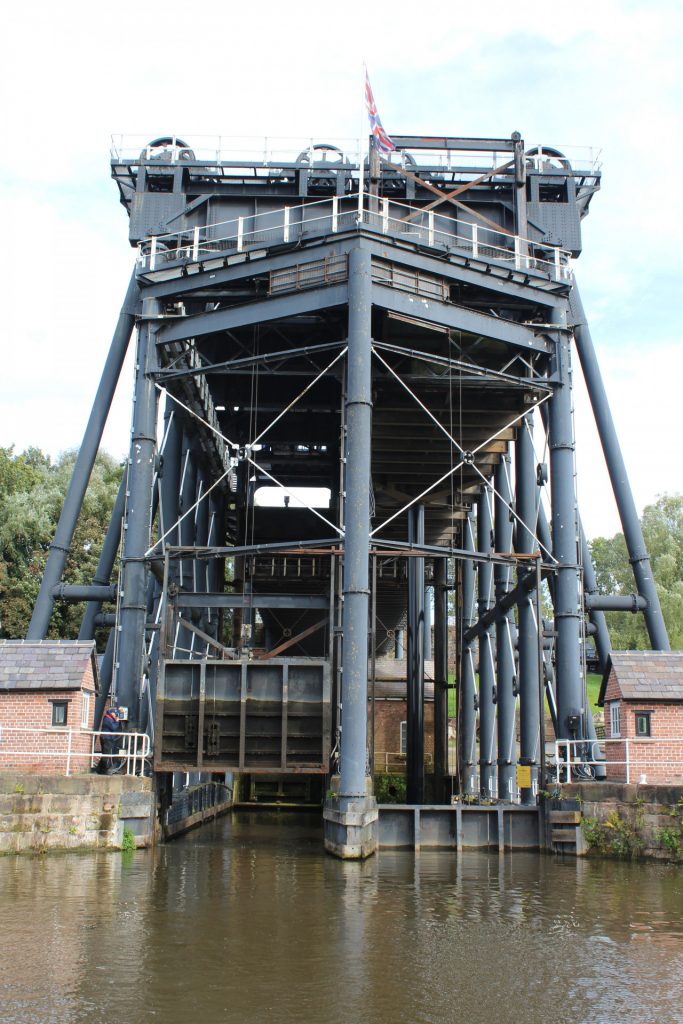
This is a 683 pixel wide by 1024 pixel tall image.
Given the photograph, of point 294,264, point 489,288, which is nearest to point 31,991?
point 294,264

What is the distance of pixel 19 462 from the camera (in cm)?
6103

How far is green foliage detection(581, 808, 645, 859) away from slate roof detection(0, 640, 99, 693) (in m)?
10.0

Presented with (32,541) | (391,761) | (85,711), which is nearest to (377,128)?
(85,711)

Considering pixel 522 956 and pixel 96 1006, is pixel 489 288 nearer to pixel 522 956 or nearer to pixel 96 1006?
pixel 522 956

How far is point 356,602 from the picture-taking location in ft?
66.7

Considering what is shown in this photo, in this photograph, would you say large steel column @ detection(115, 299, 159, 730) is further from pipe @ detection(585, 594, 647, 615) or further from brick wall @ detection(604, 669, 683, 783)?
pipe @ detection(585, 594, 647, 615)

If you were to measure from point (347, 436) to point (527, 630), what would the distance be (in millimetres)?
7963

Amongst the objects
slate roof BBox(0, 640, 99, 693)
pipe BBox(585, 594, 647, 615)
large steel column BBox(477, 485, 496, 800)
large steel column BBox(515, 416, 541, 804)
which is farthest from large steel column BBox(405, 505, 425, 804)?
slate roof BBox(0, 640, 99, 693)

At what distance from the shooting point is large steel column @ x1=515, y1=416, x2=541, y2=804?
25359 mm

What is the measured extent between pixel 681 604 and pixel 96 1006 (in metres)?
52.0

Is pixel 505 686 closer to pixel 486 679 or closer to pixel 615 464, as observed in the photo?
pixel 486 679

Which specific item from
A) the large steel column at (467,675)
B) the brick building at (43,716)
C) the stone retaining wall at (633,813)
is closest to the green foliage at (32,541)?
the large steel column at (467,675)

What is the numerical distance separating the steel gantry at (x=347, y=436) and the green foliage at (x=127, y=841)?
2084mm

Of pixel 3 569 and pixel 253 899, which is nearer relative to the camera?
pixel 253 899
